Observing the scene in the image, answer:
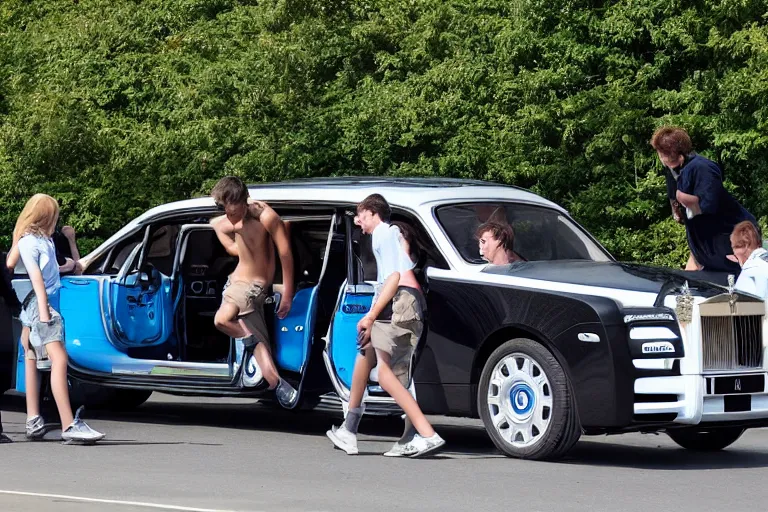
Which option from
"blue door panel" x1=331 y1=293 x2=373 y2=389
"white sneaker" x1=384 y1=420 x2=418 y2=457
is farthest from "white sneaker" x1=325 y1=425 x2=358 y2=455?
"blue door panel" x1=331 y1=293 x2=373 y2=389

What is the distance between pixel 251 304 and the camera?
11609mm

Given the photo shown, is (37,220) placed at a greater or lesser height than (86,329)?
greater

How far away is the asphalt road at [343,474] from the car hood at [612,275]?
1.14 meters

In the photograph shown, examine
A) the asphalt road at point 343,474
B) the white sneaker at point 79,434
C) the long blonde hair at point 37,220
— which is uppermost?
the long blonde hair at point 37,220

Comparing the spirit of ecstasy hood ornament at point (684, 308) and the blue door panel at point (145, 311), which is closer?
the spirit of ecstasy hood ornament at point (684, 308)

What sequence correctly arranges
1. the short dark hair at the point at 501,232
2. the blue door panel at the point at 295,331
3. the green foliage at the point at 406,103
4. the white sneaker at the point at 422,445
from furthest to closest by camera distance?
the green foliage at the point at 406,103 < the blue door panel at the point at 295,331 < the short dark hair at the point at 501,232 < the white sneaker at the point at 422,445

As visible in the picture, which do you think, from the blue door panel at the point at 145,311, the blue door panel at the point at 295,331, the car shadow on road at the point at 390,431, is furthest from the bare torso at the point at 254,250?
the car shadow on road at the point at 390,431

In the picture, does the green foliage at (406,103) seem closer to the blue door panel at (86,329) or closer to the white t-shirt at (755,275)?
the white t-shirt at (755,275)

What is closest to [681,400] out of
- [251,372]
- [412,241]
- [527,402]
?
[527,402]

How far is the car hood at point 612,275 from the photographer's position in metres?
10.1

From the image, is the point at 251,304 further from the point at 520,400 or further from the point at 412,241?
the point at 520,400

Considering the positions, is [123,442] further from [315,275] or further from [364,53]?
[364,53]

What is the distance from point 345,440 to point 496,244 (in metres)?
1.66

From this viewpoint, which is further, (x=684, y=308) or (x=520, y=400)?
(x=520, y=400)
